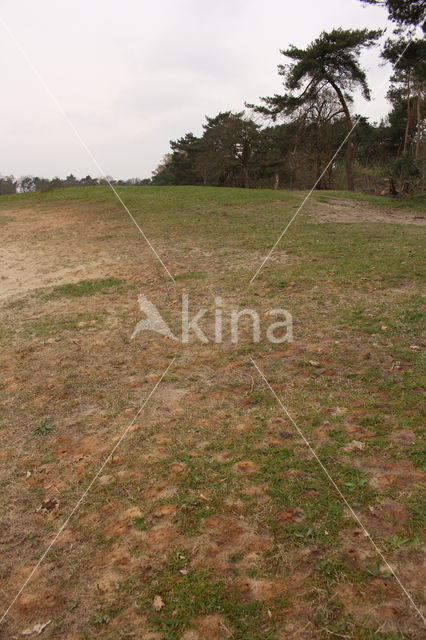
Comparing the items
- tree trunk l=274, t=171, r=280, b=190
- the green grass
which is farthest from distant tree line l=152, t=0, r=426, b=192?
the green grass

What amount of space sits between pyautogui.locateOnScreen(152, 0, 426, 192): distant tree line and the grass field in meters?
7.49

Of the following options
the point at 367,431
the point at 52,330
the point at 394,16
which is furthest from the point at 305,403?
the point at 394,16

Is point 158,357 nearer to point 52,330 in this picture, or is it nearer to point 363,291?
point 52,330

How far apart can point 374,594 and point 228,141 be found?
105ft

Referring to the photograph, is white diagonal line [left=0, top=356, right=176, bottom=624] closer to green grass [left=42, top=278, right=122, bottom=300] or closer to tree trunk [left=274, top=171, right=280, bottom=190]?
green grass [left=42, top=278, right=122, bottom=300]

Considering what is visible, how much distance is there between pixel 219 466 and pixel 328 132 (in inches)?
1049

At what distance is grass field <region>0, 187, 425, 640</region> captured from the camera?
75.0 inches

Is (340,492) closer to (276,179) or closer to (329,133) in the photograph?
(329,133)

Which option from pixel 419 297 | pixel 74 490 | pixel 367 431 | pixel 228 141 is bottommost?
pixel 74 490

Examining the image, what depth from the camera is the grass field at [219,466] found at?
1.91m

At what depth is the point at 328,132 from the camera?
2558 cm

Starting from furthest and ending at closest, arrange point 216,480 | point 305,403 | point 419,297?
point 419,297, point 305,403, point 216,480

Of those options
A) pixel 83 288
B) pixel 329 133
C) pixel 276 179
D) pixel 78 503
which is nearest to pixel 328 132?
pixel 329 133

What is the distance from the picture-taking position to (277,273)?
7289mm
